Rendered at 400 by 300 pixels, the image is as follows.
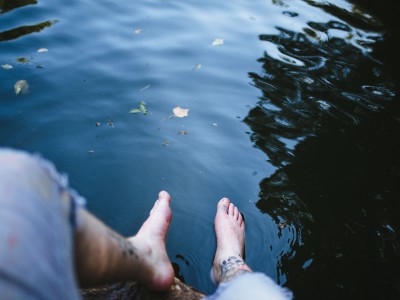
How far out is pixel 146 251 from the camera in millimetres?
1660

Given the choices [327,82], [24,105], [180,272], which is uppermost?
[327,82]

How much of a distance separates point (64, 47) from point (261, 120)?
7.21ft

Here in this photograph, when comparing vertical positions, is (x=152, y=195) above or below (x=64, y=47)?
below

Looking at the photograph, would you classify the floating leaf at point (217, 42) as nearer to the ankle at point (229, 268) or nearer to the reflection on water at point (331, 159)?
the reflection on water at point (331, 159)

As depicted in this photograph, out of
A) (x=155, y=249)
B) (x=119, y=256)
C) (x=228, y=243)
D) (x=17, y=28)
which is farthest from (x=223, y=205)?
(x=17, y=28)

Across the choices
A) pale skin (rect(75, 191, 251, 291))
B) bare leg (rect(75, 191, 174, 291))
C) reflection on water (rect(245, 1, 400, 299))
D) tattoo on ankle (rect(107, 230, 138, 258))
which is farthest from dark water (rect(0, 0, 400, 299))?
tattoo on ankle (rect(107, 230, 138, 258))

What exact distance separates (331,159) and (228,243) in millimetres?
1144

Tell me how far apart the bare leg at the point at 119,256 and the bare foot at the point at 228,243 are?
1.14 ft

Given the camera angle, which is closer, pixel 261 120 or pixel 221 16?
pixel 261 120

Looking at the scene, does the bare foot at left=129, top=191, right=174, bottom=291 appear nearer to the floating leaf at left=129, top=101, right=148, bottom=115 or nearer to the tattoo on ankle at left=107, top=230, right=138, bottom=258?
the tattoo on ankle at left=107, top=230, right=138, bottom=258

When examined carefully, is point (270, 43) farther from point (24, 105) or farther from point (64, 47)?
point (24, 105)

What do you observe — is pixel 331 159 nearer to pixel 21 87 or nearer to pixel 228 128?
pixel 228 128

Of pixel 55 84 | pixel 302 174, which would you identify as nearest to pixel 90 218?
pixel 302 174

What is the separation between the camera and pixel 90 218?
1189 mm
